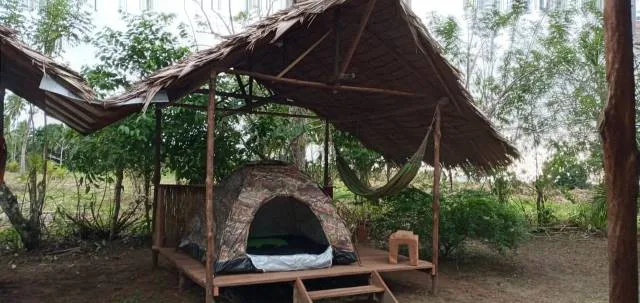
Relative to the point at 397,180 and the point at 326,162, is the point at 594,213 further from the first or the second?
the point at 397,180

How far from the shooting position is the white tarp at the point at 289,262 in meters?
4.13

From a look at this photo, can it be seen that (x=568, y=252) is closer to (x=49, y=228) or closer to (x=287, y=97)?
(x=287, y=97)

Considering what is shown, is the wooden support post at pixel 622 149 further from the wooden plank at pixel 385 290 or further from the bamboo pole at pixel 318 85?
the bamboo pole at pixel 318 85

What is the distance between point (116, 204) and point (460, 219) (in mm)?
4135

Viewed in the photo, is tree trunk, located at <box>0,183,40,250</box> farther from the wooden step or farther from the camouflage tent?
the wooden step

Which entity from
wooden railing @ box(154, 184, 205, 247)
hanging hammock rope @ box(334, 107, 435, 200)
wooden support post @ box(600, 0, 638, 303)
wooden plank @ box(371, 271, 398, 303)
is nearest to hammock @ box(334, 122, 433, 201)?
hanging hammock rope @ box(334, 107, 435, 200)

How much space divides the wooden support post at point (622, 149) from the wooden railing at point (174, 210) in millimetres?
4247

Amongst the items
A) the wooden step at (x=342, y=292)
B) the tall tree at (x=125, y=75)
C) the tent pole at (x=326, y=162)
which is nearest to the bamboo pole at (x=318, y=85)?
the tent pole at (x=326, y=162)

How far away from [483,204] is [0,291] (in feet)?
15.3

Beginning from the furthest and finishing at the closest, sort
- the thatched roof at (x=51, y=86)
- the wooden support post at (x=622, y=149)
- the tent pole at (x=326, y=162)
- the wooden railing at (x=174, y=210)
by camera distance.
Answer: the tent pole at (x=326, y=162) < the wooden railing at (x=174, y=210) < the thatched roof at (x=51, y=86) < the wooden support post at (x=622, y=149)

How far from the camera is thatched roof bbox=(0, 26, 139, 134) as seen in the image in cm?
305

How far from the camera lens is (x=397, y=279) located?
206 inches

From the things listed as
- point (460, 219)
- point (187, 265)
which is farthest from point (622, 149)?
point (460, 219)

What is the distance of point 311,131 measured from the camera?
7.59 meters
